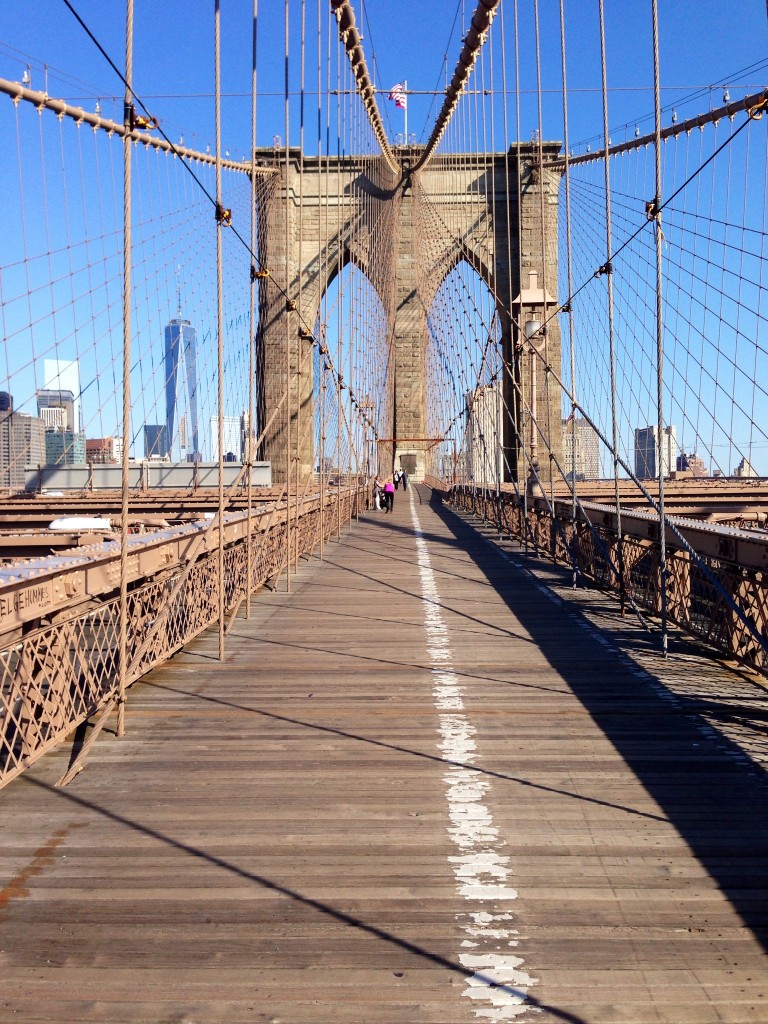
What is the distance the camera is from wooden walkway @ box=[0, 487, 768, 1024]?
221 cm

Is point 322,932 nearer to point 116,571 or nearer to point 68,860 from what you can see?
point 68,860

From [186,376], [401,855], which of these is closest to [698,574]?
[401,855]

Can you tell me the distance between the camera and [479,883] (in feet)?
9.09

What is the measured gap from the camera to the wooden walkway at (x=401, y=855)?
7.26ft

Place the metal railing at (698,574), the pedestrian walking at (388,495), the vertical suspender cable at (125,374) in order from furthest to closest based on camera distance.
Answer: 1. the pedestrian walking at (388,495)
2. the metal railing at (698,574)
3. the vertical suspender cable at (125,374)

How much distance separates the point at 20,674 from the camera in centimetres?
369

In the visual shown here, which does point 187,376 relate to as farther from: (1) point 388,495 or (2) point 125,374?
(2) point 125,374

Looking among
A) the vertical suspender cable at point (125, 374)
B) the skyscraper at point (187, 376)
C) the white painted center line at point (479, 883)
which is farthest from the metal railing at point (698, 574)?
the skyscraper at point (187, 376)

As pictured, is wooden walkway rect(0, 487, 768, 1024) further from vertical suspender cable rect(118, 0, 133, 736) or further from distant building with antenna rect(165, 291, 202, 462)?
distant building with antenna rect(165, 291, 202, 462)

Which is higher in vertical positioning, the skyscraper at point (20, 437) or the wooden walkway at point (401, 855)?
the skyscraper at point (20, 437)

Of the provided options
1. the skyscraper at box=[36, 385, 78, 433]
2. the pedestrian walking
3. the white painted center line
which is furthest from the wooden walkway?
the pedestrian walking

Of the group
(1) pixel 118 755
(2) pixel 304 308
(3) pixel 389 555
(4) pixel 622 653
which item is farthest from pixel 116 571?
(2) pixel 304 308

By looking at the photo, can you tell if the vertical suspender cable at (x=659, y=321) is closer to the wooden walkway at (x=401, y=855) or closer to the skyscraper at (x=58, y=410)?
the wooden walkway at (x=401, y=855)

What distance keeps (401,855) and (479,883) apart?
0.30m
